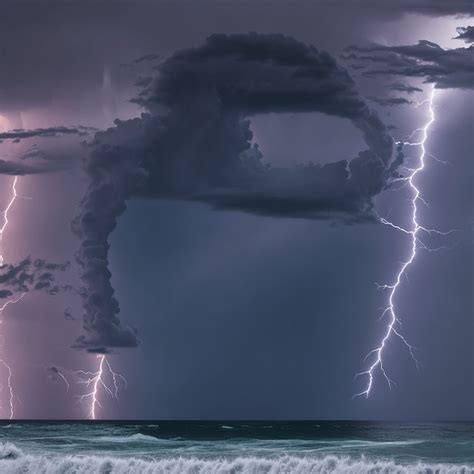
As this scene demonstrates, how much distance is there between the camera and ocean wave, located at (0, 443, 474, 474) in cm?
4006

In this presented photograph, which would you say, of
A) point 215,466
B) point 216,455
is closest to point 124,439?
point 216,455

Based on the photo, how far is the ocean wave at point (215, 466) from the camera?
4006 cm

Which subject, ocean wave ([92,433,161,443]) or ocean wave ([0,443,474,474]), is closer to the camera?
ocean wave ([0,443,474,474])

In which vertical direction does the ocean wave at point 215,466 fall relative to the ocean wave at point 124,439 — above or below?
above

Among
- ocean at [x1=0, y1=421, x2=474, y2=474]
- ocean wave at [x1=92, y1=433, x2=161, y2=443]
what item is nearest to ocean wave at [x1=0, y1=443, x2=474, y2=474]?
ocean at [x1=0, y1=421, x2=474, y2=474]

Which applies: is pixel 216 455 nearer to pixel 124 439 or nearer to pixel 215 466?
pixel 215 466

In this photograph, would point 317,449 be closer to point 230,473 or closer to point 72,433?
point 230,473

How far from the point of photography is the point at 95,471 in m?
41.4

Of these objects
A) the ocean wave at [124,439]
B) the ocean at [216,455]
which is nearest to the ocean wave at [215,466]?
the ocean at [216,455]

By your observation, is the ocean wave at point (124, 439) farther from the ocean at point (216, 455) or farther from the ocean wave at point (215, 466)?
the ocean wave at point (215, 466)

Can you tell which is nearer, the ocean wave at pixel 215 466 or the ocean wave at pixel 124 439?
the ocean wave at pixel 215 466

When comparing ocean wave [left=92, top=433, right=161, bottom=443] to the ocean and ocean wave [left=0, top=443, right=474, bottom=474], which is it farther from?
ocean wave [left=0, top=443, right=474, bottom=474]

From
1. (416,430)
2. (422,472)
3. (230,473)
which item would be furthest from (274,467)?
(416,430)

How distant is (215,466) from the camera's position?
136ft
